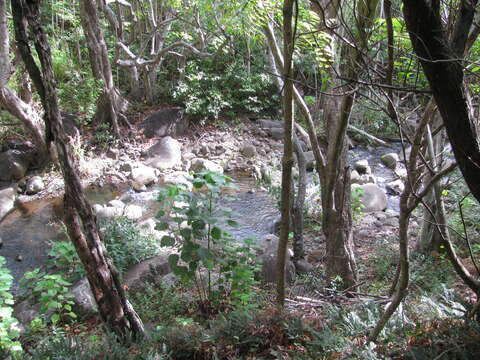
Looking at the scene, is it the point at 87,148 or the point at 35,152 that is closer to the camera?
the point at 35,152

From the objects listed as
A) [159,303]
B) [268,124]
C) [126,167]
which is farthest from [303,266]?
[268,124]

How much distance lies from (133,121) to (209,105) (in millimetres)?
2605

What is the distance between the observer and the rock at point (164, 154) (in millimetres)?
10219

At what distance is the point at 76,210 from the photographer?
2.50m

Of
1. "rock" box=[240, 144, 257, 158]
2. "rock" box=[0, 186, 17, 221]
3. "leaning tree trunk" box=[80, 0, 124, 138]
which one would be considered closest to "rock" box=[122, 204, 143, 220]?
"rock" box=[0, 186, 17, 221]

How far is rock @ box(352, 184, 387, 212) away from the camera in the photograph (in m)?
7.71

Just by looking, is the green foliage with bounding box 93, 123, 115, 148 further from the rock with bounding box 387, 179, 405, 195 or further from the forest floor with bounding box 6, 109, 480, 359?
the rock with bounding box 387, 179, 405, 195

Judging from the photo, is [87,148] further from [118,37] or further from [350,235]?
[350,235]

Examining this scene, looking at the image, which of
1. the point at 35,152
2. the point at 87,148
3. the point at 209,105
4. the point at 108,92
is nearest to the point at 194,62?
the point at 209,105

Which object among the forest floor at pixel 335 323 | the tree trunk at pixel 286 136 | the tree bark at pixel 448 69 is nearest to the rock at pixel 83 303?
the forest floor at pixel 335 323

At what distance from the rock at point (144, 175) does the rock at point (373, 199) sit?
5050 mm

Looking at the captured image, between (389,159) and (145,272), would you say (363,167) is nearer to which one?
(389,159)

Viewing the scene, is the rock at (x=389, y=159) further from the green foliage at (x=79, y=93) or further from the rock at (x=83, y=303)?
the rock at (x=83, y=303)

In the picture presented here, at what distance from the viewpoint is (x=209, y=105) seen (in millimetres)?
12430
